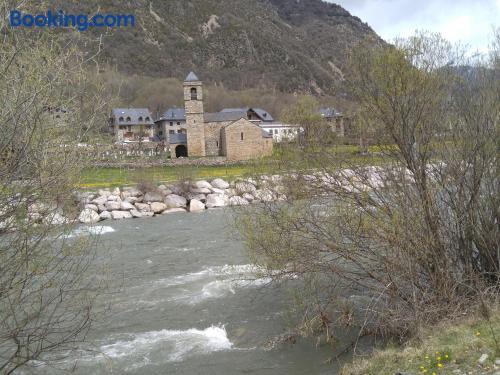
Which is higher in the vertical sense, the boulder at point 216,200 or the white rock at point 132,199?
the white rock at point 132,199

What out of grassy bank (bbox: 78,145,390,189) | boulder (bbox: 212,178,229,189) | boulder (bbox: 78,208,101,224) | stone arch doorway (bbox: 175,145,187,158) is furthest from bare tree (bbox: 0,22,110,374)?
stone arch doorway (bbox: 175,145,187,158)

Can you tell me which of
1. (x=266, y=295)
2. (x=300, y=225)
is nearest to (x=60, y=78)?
(x=300, y=225)

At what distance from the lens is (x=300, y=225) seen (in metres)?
8.61

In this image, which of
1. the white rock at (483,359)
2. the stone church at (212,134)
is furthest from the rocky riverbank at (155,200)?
the white rock at (483,359)

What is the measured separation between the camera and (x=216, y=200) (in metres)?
30.8

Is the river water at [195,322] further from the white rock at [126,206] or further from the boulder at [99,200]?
the boulder at [99,200]

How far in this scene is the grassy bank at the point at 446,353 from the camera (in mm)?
5320

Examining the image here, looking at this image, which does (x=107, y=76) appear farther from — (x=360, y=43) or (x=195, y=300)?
(x=195, y=300)

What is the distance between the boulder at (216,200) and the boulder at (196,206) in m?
0.56

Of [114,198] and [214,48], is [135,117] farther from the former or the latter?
[214,48]

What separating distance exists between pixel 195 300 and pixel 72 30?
7109 millimetres

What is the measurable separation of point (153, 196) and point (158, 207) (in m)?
2.02

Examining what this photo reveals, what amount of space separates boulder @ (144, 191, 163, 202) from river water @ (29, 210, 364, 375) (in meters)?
14.4

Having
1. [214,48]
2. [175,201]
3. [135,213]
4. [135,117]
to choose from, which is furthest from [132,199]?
[214,48]
